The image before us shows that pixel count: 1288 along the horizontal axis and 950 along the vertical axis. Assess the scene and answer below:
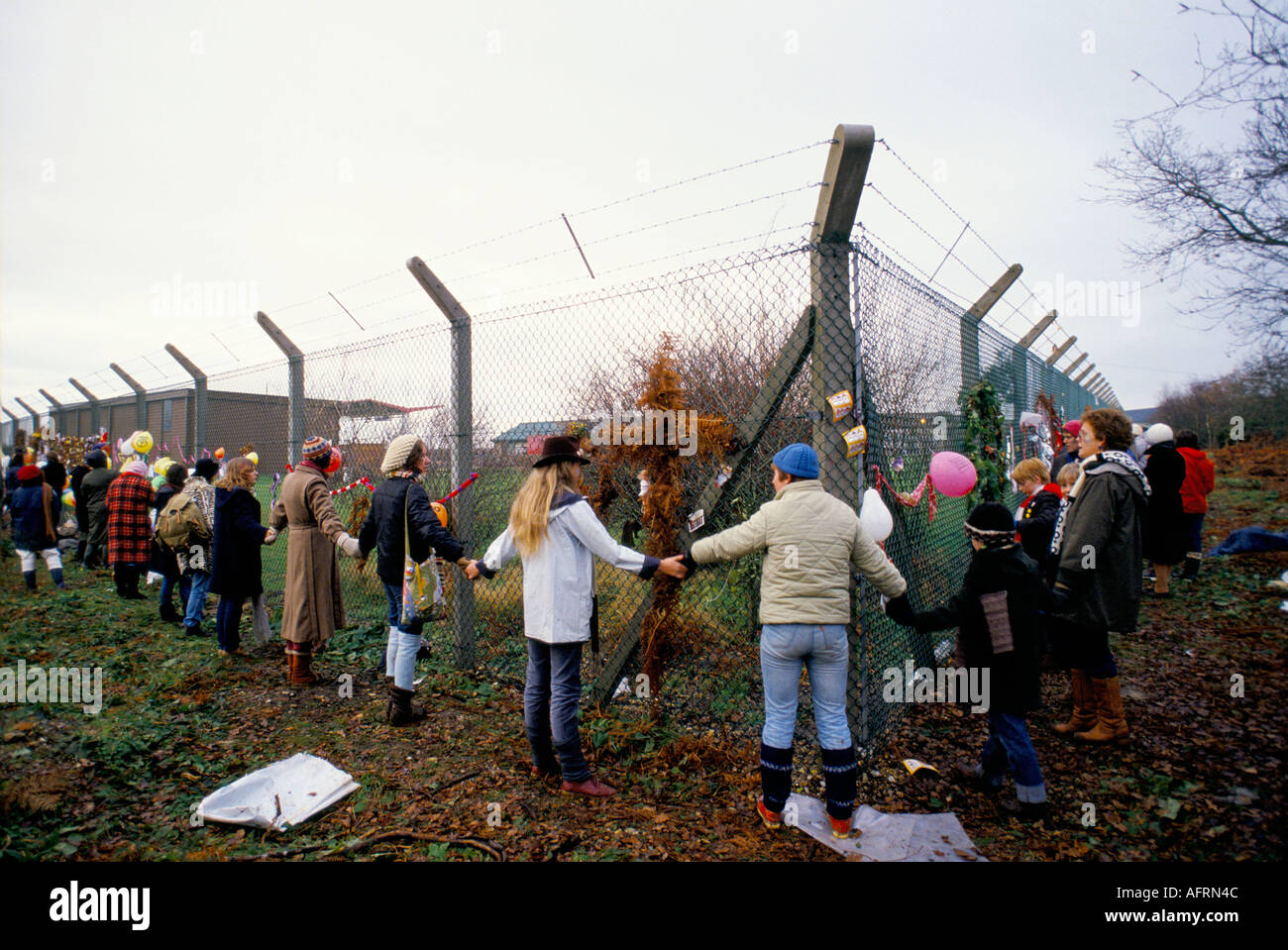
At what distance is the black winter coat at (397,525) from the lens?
Answer: 421 cm

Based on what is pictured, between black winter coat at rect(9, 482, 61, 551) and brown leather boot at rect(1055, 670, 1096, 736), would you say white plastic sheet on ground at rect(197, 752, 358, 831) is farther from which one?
black winter coat at rect(9, 482, 61, 551)

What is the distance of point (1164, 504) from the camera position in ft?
22.7

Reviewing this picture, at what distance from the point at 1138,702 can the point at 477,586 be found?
5522 millimetres

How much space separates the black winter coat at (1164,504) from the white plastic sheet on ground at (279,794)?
784cm

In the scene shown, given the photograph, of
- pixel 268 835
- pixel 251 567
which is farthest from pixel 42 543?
pixel 268 835

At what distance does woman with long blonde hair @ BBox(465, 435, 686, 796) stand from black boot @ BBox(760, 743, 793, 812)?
0.85 metres

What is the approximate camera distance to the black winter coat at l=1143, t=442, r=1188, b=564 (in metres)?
6.82

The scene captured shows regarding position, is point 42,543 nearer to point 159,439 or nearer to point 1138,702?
point 159,439

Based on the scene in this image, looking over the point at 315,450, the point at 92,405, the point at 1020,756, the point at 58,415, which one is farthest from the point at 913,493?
the point at 58,415

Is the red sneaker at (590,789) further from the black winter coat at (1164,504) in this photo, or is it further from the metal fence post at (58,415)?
the metal fence post at (58,415)

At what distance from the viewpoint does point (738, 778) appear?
11.6 feet

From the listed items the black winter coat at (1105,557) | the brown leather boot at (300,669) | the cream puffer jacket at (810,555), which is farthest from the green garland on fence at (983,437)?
the brown leather boot at (300,669)

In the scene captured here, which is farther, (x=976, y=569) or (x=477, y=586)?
(x=477, y=586)

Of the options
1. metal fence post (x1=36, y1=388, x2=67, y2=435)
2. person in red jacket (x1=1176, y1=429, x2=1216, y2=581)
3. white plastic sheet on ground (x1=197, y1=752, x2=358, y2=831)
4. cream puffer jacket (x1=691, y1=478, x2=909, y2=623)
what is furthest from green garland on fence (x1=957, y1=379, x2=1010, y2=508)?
metal fence post (x1=36, y1=388, x2=67, y2=435)
